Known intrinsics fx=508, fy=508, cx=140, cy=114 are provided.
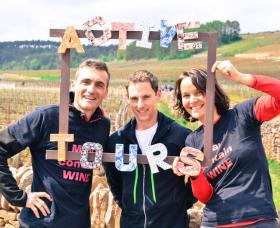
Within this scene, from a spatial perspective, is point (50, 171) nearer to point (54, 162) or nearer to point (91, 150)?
point (54, 162)

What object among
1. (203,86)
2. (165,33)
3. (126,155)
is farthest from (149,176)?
(165,33)

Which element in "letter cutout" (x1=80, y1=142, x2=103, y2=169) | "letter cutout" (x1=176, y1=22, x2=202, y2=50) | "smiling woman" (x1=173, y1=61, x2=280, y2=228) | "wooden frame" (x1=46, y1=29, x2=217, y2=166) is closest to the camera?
"smiling woman" (x1=173, y1=61, x2=280, y2=228)

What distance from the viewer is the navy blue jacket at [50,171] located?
12.7ft

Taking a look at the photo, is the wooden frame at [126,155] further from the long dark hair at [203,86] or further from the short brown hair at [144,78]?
the short brown hair at [144,78]

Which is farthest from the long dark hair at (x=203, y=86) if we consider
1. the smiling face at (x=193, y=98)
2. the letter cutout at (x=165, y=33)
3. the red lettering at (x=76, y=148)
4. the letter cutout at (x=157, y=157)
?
the red lettering at (x=76, y=148)

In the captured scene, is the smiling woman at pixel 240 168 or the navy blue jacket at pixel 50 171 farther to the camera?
the navy blue jacket at pixel 50 171

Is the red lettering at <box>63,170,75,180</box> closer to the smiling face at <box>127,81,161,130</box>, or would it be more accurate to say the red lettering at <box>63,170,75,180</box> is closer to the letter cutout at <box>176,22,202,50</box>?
the smiling face at <box>127,81,161,130</box>

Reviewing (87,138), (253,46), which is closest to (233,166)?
(87,138)

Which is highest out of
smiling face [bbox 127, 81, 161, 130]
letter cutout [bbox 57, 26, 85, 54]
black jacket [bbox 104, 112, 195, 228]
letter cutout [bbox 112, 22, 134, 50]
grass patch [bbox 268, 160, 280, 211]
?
letter cutout [bbox 112, 22, 134, 50]

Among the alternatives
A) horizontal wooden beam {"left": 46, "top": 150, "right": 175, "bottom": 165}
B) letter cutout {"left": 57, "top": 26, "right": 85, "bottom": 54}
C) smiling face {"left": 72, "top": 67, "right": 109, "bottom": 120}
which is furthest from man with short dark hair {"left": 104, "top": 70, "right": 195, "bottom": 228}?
letter cutout {"left": 57, "top": 26, "right": 85, "bottom": 54}

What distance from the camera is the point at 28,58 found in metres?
129

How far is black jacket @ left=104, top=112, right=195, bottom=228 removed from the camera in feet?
12.9

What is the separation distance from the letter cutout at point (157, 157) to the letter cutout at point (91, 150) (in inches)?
14.9

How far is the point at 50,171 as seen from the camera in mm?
3957
